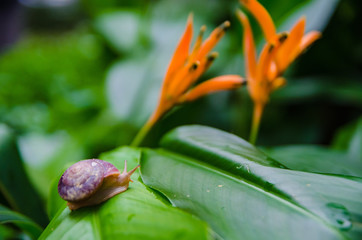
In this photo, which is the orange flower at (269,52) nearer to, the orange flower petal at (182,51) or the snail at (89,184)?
the orange flower petal at (182,51)

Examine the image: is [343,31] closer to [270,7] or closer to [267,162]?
[270,7]

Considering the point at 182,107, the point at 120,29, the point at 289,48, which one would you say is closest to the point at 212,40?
the point at 289,48

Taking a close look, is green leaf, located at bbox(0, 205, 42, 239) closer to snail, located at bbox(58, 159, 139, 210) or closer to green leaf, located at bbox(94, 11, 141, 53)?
snail, located at bbox(58, 159, 139, 210)

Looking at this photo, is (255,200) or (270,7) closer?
(255,200)

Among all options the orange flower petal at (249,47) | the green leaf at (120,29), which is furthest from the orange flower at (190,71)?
the green leaf at (120,29)

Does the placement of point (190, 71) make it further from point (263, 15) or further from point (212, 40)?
point (263, 15)

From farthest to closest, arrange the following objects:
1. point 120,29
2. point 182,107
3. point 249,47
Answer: point 120,29 < point 182,107 < point 249,47

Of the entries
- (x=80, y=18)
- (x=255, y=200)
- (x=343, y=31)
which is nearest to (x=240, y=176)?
(x=255, y=200)
